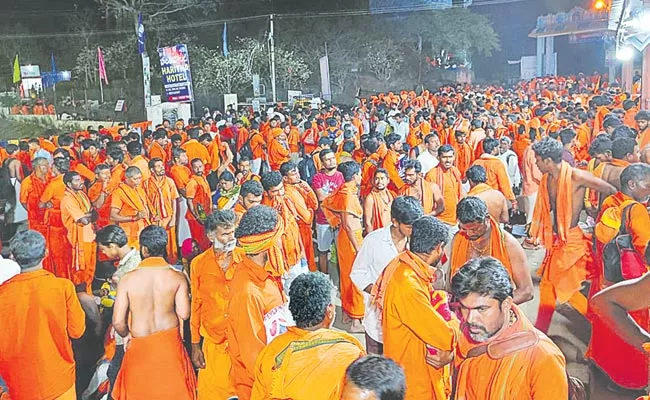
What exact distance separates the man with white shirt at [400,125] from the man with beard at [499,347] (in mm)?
7290

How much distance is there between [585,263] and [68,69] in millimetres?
14510

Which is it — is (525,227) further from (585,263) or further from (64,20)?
(64,20)

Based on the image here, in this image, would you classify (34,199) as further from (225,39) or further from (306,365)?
(225,39)

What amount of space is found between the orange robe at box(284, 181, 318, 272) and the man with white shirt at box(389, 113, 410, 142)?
4.40 meters

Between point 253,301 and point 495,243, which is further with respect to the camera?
point 495,243

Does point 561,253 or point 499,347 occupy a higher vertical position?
point 499,347

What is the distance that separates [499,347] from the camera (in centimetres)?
216

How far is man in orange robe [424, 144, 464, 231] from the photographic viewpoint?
5111mm

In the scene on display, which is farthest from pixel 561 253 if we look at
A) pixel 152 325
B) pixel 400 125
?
pixel 400 125

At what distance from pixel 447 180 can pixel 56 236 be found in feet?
9.99

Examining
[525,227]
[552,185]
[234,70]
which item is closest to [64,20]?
[234,70]

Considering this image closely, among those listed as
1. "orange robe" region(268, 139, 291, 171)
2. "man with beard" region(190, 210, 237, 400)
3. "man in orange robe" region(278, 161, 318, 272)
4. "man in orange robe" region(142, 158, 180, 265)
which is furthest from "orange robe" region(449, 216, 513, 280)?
"orange robe" region(268, 139, 291, 171)

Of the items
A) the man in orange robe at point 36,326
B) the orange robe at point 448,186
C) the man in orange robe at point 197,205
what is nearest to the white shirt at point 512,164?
the orange robe at point 448,186

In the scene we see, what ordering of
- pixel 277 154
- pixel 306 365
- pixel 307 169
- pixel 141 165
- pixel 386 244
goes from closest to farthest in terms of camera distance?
pixel 306 365 < pixel 386 244 < pixel 141 165 < pixel 307 169 < pixel 277 154
